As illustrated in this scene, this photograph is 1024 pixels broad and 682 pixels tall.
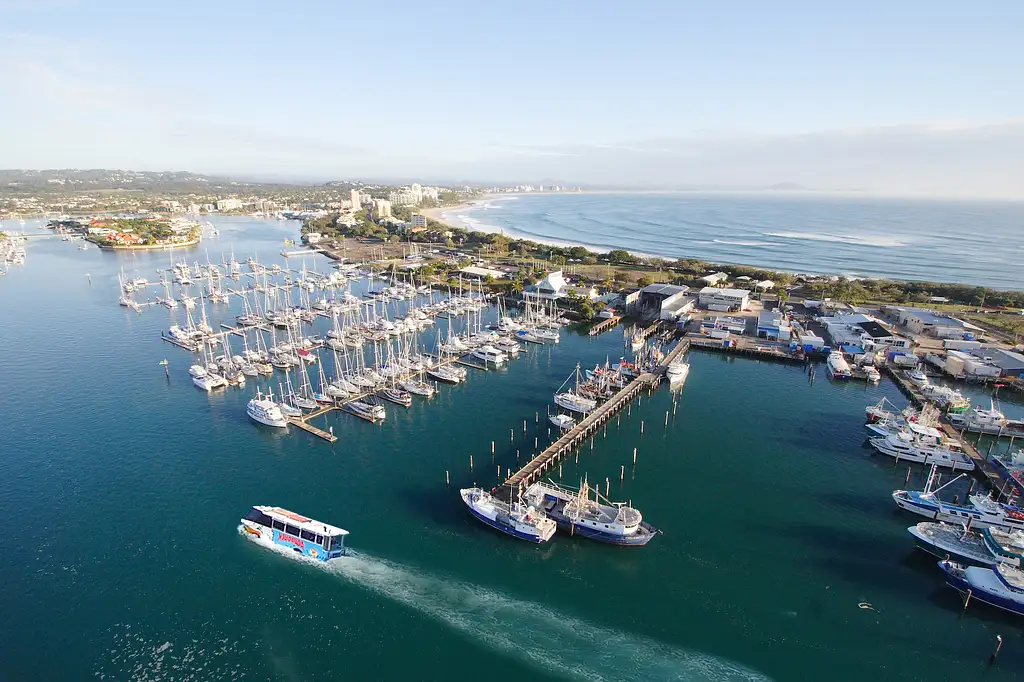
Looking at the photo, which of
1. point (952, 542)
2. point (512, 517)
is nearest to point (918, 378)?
point (952, 542)

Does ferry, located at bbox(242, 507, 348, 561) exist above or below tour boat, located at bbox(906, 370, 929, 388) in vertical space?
below

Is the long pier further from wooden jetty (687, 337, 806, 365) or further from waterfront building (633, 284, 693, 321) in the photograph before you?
waterfront building (633, 284, 693, 321)

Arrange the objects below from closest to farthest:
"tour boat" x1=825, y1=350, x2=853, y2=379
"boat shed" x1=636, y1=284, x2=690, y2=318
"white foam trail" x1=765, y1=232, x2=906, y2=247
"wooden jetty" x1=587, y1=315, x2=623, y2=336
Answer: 1. "tour boat" x1=825, y1=350, x2=853, y2=379
2. "wooden jetty" x1=587, y1=315, x2=623, y2=336
3. "boat shed" x1=636, y1=284, x2=690, y2=318
4. "white foam trail" x1=765, y1=232, x2=906, y2=247

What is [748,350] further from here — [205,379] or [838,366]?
[205,379]

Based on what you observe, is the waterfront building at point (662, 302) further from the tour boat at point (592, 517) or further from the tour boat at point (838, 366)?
the tour boat at point (592, 517)

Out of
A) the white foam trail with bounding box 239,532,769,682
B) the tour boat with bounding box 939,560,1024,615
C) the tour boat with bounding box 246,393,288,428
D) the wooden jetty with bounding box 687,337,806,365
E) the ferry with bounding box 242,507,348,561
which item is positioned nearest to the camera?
the white foam trail with bounding box 239,532,769,682

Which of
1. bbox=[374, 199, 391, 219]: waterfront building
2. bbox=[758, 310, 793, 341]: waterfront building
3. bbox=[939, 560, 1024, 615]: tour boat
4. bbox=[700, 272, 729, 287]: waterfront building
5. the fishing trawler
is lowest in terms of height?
bbox=[939, 560, 1024, 615]: tour boat

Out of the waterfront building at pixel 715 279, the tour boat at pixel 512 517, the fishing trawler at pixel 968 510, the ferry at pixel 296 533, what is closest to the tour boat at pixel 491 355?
the tour boat at pixel 512 517

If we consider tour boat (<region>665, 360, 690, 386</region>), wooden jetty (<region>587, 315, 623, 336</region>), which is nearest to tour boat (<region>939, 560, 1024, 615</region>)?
tour boat (<region>665, 360, 690, 386</region>)
